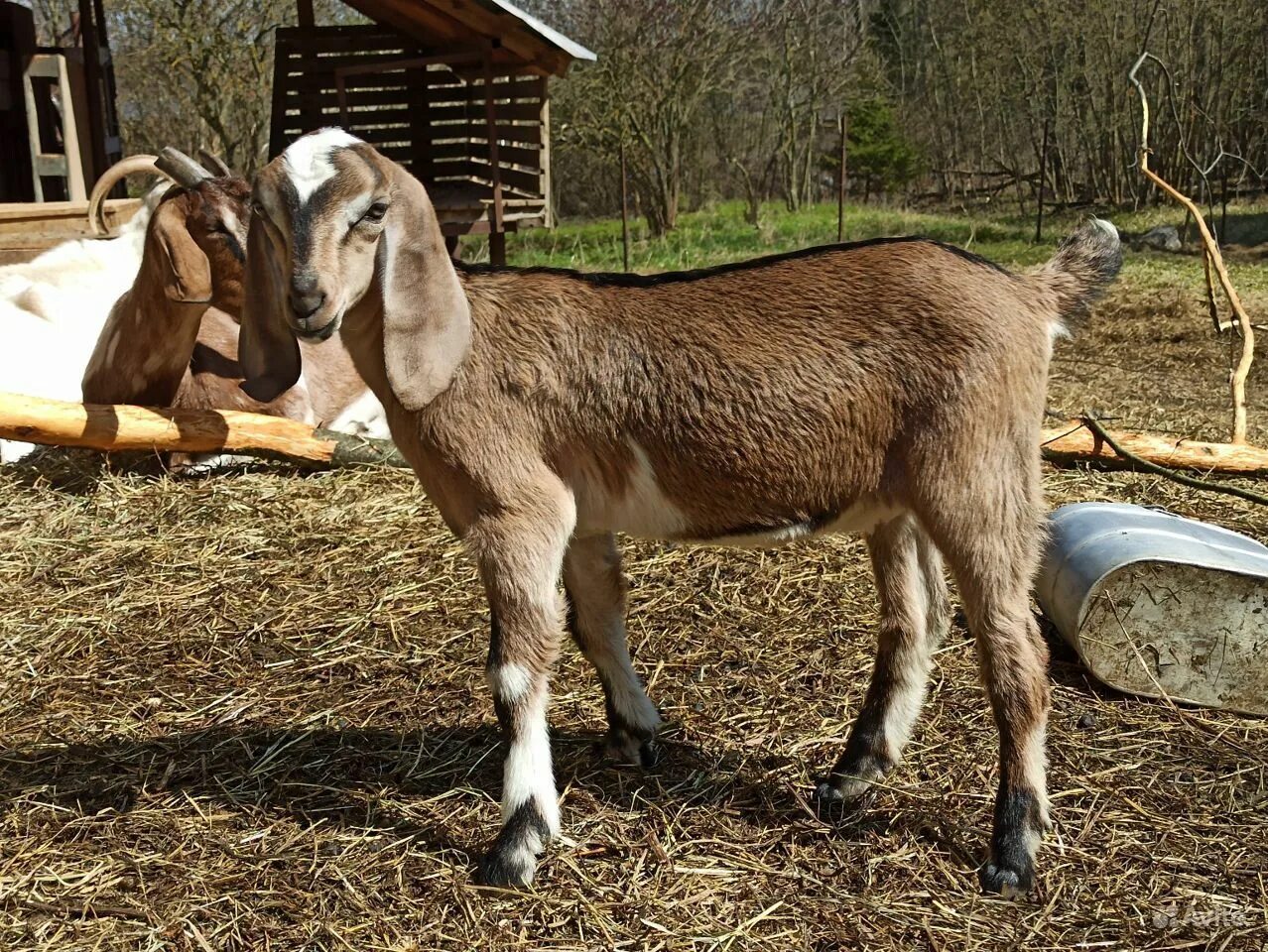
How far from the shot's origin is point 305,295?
2.59 m

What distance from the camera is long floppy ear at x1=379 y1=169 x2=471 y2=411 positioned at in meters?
2.84

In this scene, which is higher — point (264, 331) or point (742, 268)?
point (742, 268)

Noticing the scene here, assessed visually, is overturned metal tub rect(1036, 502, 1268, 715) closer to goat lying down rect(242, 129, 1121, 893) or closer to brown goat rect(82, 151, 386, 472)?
goat lying down rect(242, 129, 1121, 893)

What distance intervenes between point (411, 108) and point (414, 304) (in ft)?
31.4

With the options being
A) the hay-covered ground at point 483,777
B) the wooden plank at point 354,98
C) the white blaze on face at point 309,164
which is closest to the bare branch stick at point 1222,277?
the hay-covered ground at point 483,777

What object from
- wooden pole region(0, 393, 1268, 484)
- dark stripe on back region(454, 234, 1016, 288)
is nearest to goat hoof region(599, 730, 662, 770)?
dark stripe on back region(454, 234, 1016, 288)

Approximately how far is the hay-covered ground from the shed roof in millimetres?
6625

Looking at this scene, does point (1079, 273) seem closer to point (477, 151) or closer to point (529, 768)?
point (529, 768)

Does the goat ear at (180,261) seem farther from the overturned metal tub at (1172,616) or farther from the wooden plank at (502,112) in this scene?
the wooden plank at (502,112)

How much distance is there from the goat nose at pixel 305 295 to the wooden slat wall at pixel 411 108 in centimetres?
904

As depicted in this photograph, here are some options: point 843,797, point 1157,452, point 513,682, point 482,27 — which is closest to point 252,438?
point 513,682

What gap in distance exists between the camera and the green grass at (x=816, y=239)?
14.0 metres

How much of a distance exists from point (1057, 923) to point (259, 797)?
2223 mm

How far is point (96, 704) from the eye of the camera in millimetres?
3895
